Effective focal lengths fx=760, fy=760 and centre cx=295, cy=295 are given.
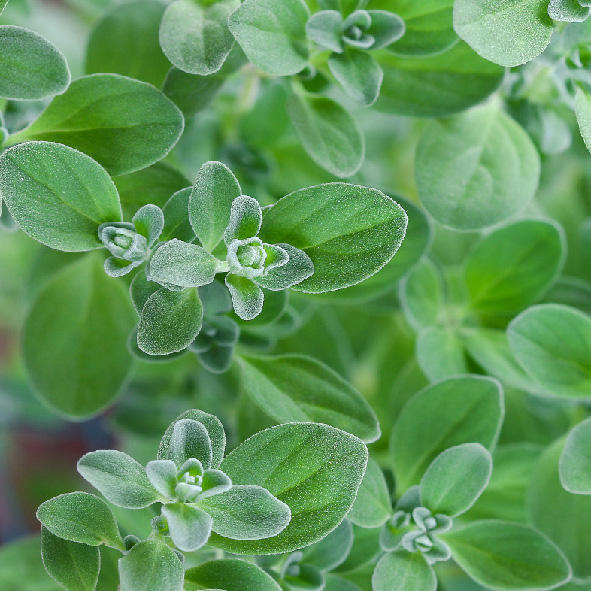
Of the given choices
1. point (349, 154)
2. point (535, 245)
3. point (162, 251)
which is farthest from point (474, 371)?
point (162, 251)

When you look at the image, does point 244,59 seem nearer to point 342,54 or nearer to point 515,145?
point 342,54

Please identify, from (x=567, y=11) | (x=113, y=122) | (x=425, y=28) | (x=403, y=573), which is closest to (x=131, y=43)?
(x=113, y=122)

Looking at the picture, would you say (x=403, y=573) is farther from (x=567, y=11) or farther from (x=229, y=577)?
(x=567, y=11)

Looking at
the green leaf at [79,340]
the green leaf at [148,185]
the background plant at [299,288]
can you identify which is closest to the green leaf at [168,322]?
the background plant at [299,288]

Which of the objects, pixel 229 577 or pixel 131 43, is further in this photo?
pixel 131 43

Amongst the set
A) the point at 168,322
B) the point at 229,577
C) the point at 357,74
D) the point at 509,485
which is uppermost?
the point at 357,74

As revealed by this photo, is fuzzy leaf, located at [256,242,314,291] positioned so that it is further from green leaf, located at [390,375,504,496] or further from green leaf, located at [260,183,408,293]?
green leaf, located at [390,375,504,496]
